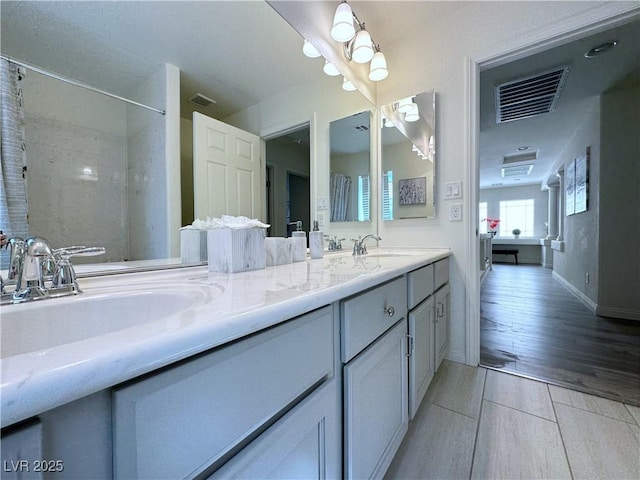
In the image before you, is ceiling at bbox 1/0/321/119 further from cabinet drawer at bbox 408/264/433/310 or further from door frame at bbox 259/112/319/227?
cabinet drawer at bbox 408/264/433/310

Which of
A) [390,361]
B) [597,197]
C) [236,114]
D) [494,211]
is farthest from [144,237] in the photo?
[494,211]

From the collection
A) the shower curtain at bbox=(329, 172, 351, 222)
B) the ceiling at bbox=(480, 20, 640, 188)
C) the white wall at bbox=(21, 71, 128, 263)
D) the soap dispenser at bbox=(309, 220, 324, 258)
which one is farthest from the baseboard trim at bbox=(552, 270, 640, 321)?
the white wall at bbox=(21, 71, 128, 263)

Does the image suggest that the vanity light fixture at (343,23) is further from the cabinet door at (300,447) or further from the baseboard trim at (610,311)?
the baseboard trim at (610,311)

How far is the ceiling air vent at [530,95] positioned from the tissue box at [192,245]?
10.1 feet

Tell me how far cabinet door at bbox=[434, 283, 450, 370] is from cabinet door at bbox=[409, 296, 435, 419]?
96 millimetres

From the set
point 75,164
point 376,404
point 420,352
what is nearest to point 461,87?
point 420,352

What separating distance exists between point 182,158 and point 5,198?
0.47 m

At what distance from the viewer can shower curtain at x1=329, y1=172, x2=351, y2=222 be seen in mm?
1780

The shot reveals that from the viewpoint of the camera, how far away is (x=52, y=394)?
0.24 meters

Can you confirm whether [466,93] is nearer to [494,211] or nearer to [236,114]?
[236,114]

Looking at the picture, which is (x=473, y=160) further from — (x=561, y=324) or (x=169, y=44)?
(x=561, y=324)

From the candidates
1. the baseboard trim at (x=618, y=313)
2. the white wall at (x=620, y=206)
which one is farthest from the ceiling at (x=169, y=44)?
the baseboard trim at (x=618, y=313)

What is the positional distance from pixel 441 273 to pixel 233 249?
50.0 inches

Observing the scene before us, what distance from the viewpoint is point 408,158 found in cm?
210
